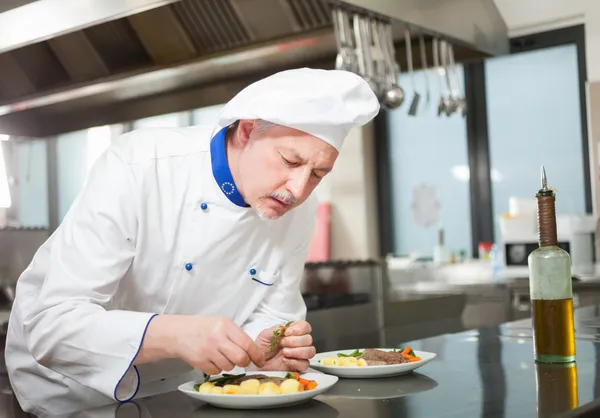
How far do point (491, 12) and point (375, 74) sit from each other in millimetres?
984

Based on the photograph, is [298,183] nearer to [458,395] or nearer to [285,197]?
[285,197]

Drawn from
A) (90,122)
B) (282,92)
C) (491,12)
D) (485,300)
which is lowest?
(485,300)

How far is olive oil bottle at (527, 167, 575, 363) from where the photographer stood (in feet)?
4.66

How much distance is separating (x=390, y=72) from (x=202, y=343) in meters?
2.29

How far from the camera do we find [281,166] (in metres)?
1.38

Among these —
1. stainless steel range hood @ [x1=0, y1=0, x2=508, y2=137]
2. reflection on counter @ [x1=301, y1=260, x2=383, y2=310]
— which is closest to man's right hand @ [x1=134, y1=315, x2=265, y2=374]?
reflection on counter @ [x1=301, y1=260, x2=383, y2=310]

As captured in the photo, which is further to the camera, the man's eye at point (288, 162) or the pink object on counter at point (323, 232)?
the pink object on counter at point (323, 232)

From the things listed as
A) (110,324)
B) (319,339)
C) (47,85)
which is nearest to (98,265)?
(110,324)

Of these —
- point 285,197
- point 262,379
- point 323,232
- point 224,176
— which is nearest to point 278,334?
point 262,379

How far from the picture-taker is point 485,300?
4.26 m

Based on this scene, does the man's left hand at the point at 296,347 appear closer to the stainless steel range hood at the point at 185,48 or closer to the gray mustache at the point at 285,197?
the gray mustache at the point at 285,197

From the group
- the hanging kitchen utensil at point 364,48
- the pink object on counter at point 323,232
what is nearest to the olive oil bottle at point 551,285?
the hanging kitchen utensil at point 364,48

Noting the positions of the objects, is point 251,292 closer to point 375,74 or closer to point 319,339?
point 319,339

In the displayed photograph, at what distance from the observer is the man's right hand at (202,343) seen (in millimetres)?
1217
